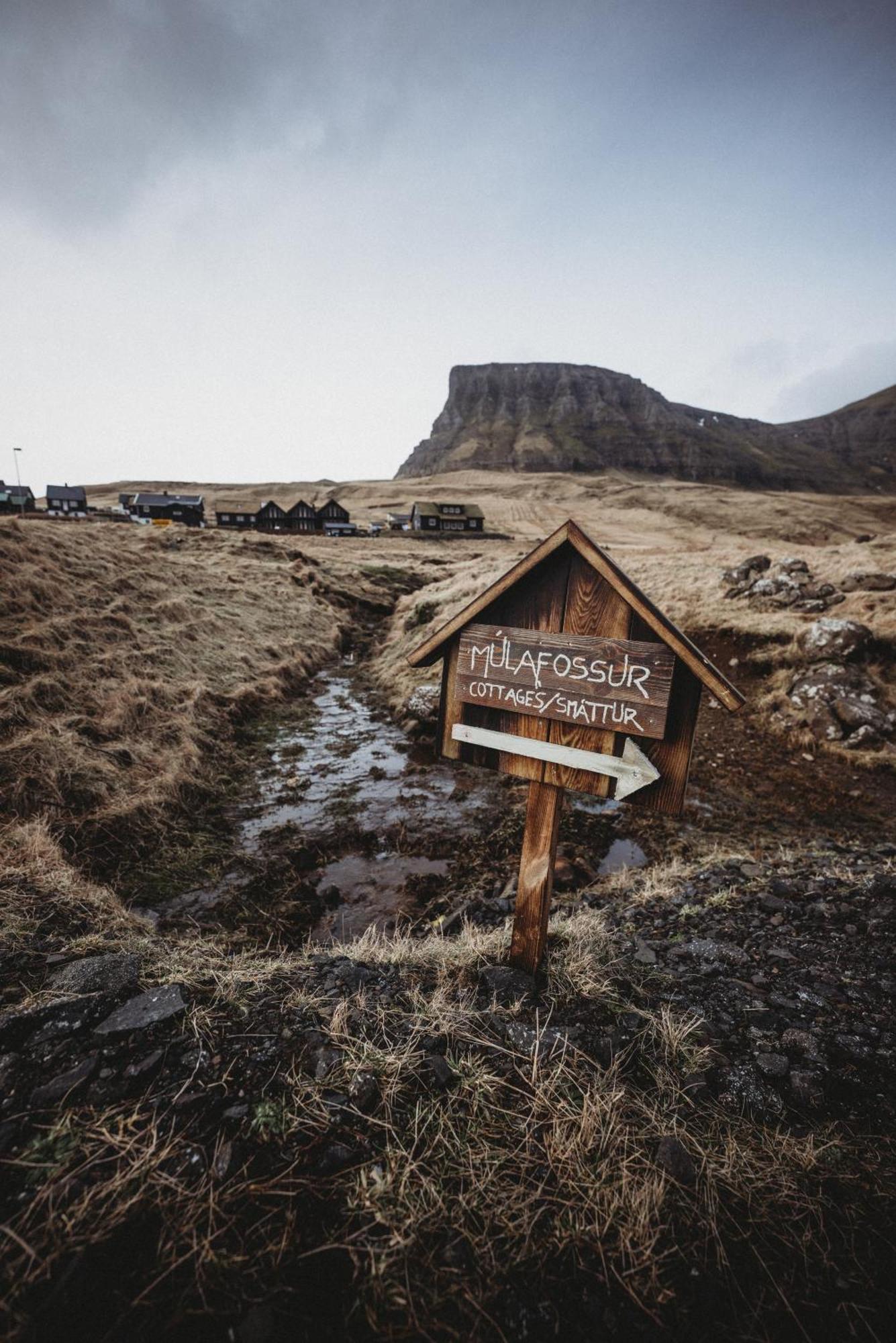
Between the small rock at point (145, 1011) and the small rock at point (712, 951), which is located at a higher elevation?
the small rock at point (145, 1011)

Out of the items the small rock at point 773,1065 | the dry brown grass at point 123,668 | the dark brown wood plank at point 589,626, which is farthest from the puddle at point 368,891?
the small rock at point 773,1065

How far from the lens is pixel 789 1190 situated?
240cm

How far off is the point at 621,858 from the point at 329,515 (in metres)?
67.3

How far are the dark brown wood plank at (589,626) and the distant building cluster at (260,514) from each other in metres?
64.0

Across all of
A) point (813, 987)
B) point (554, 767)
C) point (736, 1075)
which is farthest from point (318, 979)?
point (813, 987)

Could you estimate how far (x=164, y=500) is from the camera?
7225cm

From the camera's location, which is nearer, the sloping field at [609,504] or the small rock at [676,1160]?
the small rock at [676,1160]

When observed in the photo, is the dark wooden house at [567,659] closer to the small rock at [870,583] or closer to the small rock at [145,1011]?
the small rock at [145,1011]

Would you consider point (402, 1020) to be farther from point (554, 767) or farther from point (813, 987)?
point (813, 987)

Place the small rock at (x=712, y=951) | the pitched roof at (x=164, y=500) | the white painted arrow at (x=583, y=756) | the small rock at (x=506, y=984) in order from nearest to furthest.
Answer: the white painted arrow at (x=583, y=756)
the small rock at (x=506, y=984)
the small rock at (x=712, y=951)
the pitched roof at (x=164, y=500)

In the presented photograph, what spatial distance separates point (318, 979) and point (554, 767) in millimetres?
2424

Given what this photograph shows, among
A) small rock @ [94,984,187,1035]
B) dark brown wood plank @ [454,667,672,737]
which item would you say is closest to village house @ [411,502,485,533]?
dark brown wood plank @ [454,667,672,737]

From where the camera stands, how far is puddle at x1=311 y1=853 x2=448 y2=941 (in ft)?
19.1

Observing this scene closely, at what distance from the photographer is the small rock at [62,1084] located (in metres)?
2.56
